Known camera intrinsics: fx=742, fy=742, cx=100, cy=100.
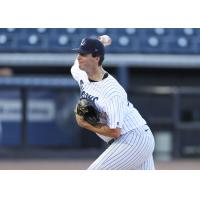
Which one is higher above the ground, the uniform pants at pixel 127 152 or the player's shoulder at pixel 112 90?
the player's shoulder at pixel 112 90

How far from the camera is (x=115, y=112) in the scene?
4074 millimetres

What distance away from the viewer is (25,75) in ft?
44.1

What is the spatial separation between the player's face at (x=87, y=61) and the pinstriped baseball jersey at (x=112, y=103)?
4.9 inches

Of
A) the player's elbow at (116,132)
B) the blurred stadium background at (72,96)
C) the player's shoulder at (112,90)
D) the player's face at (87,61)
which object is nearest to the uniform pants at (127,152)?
the player's elbow at (116,132)

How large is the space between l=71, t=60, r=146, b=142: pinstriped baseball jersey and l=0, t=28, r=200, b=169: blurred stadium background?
27.5 ft

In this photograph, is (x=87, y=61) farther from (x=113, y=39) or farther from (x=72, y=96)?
(x=113, y=39)

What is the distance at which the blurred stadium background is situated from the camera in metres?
12.9

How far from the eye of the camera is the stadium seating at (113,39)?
44.0 ft

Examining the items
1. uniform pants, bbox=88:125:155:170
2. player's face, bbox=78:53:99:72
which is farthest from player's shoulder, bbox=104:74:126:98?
uniform pants, bbox=88:125:155:170

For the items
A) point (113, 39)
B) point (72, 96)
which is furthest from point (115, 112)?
point (113, 39)

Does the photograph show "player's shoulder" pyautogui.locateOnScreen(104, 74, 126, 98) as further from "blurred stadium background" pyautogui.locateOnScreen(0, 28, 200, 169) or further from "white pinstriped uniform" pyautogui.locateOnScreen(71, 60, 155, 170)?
"blurred stadium background" pyautogui.locateOnScreen(0, 28, 200, 169)

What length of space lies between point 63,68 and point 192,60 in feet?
7.60

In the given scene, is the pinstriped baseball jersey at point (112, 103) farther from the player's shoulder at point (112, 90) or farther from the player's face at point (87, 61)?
the player's face at point (87, 61)

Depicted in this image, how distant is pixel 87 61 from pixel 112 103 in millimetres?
269
